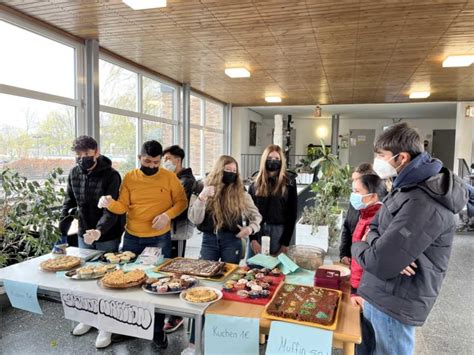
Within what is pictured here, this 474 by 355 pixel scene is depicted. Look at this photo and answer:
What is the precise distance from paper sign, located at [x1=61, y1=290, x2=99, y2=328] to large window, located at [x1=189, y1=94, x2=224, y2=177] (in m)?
5.75

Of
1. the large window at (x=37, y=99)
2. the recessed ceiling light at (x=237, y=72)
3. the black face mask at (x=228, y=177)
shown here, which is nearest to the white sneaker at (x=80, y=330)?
the black face mask at (x=228, y=177)

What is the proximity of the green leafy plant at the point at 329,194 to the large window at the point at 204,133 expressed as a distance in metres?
3.25

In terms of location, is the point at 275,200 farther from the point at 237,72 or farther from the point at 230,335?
the point at 237,72

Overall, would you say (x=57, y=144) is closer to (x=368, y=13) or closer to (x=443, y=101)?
(x=368, y=13)

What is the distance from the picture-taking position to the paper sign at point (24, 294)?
66.8 inches

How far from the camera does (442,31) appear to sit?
359 centimetres

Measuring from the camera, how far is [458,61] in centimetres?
456

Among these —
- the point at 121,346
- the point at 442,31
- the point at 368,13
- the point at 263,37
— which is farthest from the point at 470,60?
the point at 121,346

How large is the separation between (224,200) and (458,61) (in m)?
4.13

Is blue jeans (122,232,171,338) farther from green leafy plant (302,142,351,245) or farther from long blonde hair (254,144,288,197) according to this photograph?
green leafy plant (302,142,351,245)

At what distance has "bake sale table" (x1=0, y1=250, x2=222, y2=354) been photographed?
1459 millimetres

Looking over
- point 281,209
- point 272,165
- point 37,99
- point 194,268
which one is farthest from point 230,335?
point 37,99

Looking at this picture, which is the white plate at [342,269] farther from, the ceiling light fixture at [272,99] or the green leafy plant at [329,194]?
the ceiling light fixture at [272,99]

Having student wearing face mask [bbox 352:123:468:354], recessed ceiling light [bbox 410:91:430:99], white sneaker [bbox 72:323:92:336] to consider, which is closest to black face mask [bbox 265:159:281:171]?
student wearing face mask [bbox 352:123:468:354]
